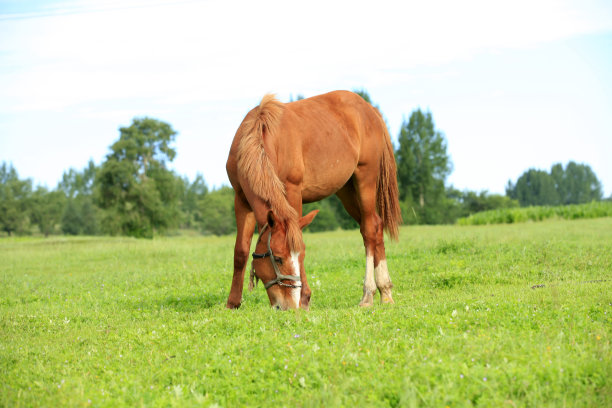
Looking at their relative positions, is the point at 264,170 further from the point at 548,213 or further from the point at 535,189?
the point at 535,189

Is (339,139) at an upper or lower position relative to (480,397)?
upper

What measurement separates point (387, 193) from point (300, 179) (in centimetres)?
236

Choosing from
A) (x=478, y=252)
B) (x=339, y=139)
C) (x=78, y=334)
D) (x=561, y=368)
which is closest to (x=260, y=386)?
(x=561, y=368)

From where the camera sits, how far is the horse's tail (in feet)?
28.0

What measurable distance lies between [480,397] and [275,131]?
4027 mm

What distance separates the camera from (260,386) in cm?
412

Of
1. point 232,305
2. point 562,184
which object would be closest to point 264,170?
point 232,305

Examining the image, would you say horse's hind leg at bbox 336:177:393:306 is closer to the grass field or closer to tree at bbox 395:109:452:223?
the grass field

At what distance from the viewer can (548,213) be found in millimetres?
33875

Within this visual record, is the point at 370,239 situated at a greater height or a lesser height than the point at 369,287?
greater

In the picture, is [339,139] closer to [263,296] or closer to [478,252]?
[263,296]

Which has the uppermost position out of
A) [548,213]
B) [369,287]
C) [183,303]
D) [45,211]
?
[45,211]

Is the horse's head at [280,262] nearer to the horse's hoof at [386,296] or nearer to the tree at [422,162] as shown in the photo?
the horse's hoof at [386,296]

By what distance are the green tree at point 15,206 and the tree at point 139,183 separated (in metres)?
33.4
